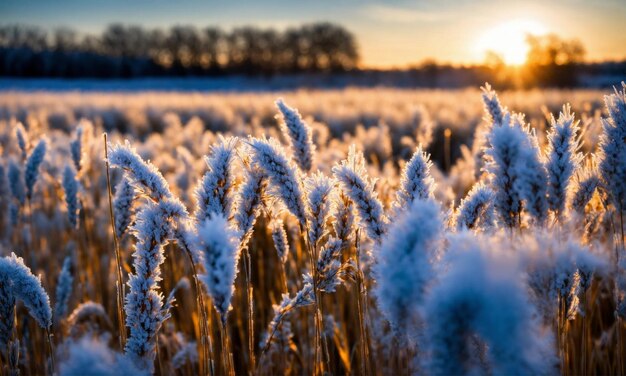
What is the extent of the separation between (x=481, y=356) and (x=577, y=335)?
5.08 ft

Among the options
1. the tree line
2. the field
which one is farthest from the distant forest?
the field

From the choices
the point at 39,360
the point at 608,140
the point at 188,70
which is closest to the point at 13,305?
the point at 39,360

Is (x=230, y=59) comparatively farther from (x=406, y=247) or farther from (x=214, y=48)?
(x=406, y=247)

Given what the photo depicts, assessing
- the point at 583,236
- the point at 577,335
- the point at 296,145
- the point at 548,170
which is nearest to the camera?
the point at 548,170

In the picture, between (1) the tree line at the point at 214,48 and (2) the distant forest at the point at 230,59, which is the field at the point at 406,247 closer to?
(2) the distant forest at the point at 230,59

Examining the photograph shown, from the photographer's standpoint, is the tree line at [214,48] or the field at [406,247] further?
the tree line at [214,48]

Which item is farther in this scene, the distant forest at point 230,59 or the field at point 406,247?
the distant forest at point 230,59

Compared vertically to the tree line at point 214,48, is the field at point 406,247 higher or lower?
lower

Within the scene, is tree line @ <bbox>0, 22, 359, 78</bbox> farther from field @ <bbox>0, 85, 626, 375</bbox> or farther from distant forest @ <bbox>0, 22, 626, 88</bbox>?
field @ <bbox>0, 85, 626, 375</bbox>

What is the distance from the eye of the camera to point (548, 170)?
1174mm

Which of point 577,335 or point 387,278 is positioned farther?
point 577,335

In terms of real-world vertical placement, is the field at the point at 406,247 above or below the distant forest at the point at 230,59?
below

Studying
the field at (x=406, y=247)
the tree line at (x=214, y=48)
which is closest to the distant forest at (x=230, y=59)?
the tree line at (x=214, y=48)

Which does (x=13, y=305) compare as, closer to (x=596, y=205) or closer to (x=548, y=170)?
(x=548, y=170)
